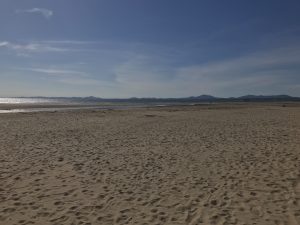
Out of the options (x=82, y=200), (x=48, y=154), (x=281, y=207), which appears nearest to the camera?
(x=281, y=207)

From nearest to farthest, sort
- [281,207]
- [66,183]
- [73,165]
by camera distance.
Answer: [281,207] → [66,183] → [73,165]

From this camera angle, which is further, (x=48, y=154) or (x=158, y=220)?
(x=48, y=154)

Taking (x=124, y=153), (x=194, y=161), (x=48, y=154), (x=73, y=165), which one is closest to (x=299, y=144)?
(x=194, y=161)

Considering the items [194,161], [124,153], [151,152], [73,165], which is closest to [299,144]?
[194,161]

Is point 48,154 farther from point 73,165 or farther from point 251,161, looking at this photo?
point 251,161

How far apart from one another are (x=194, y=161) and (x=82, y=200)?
5.22m

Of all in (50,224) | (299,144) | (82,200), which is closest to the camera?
(50,224)

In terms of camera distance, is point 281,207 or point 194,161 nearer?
point 281,207

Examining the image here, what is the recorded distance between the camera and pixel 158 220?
6.44m

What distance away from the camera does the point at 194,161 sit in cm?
1166

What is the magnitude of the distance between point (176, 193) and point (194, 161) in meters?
3.69

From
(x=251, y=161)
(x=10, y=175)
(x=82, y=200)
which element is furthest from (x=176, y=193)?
(x=10, y=175)

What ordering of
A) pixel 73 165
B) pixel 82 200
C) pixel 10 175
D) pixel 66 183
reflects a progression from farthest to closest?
pixel 73 165
pixel 10 175
pixel 66 183
pixel 82 200

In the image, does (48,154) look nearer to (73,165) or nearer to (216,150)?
(73,165)
